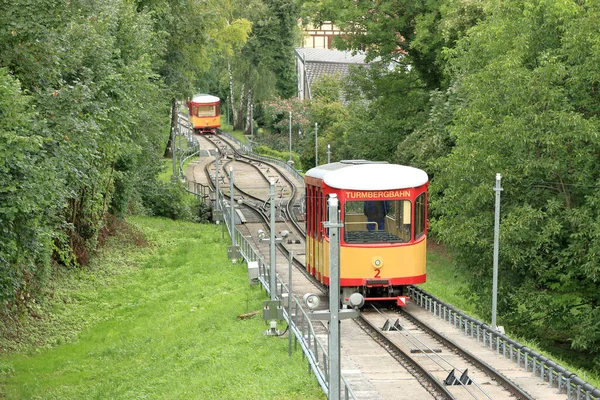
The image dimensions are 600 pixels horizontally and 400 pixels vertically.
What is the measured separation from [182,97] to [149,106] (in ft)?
47.6

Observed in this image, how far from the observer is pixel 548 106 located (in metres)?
24.8

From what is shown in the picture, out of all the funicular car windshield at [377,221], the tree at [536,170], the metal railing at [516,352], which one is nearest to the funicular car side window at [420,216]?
the funicular car windshield at [377,221]

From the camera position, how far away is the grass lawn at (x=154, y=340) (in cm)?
1931

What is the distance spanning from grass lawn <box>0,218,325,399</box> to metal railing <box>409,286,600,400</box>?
409 cm

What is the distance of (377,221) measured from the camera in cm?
2250

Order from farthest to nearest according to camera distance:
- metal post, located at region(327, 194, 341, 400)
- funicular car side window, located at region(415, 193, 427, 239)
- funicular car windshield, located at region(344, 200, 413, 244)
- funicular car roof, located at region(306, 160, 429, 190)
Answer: funicular car side window, located at region(415, 193, 427, 239), funicular car windshield, located at region(344, 200, 413, 244), funicular car roof, located at region(306, 160, 429, 190), metal post, located at region(327, 194, 341, 400)

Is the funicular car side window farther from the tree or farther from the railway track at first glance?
the tree

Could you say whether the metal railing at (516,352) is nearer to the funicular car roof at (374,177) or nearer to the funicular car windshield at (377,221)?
the funicular car windshield at (377,221)

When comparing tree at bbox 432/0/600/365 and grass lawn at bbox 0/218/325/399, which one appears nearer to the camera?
grass lawn at bbox 0/218/325/399

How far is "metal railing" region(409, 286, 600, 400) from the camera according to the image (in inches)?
617

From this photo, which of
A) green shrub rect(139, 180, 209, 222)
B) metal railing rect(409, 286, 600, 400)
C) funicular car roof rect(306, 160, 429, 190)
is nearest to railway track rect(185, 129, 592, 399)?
metal railing rect(409, 286, 600, 400)

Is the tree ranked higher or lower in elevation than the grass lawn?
higher

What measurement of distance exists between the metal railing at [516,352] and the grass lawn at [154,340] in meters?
4.09

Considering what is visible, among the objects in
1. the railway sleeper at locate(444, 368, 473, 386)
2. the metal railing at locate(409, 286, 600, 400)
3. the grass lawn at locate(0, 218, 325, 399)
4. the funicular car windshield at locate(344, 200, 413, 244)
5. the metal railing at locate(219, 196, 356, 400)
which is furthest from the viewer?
the funicular car windshield at locate(344, 200, 413, 244)
